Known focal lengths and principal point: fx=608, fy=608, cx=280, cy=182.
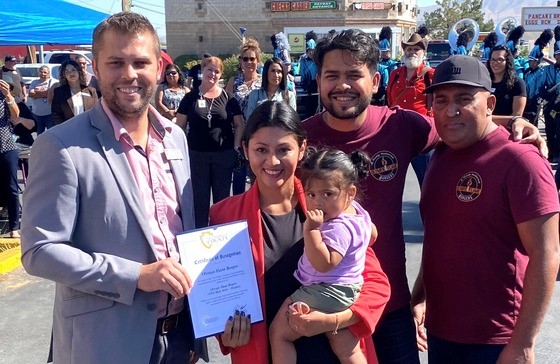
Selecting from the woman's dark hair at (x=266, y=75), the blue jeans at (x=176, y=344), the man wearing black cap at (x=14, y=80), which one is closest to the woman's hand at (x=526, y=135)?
the blue jeans at (x=176, y=344)

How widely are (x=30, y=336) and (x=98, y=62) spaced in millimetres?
3220

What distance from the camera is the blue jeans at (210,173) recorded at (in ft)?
22.7

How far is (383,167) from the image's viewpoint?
2807 mm

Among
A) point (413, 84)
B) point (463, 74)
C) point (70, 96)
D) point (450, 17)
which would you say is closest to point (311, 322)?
point (463, 74)

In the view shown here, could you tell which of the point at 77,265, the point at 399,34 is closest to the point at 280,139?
the point at 77,265

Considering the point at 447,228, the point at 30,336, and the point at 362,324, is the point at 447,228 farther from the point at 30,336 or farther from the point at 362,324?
the point at 30,336

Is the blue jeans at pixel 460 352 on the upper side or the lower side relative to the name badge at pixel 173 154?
lower

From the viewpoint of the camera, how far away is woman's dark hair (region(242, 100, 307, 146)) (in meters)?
2.45

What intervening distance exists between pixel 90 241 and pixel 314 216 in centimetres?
81

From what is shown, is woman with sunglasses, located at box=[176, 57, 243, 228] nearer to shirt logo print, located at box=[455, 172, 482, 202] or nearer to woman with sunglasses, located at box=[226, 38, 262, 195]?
woman with sunglasses, located at box=[226, 38, 262, 195]

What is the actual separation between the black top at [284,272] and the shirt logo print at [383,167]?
1.69ft

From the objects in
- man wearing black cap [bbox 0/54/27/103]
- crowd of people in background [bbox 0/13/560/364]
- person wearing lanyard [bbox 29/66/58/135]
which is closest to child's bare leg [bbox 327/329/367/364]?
crowd of people in background [bbox 0/13/560/364]

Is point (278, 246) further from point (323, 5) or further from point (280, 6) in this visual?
point (280, 6)

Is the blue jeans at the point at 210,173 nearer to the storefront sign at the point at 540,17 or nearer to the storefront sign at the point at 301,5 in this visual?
the storefront sign at the point at 540,17
